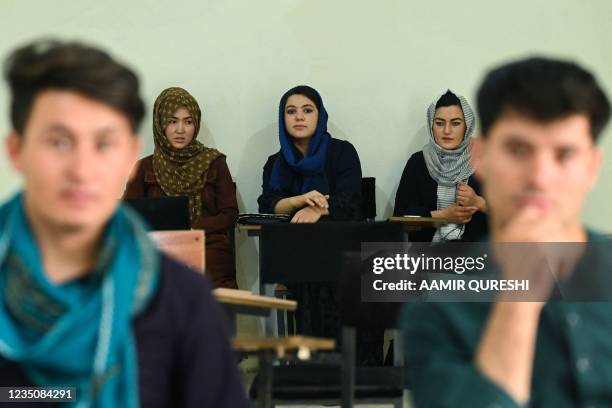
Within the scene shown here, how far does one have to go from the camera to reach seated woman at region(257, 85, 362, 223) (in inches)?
182

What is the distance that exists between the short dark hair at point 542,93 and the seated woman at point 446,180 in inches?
144

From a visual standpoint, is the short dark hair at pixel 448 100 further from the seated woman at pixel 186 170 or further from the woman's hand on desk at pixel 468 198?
the seated woman at pixel 186 170

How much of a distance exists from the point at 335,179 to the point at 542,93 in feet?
12.4

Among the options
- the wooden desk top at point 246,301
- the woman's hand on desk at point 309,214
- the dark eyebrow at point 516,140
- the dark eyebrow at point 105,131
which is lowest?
the wooden desk top at point 246,301

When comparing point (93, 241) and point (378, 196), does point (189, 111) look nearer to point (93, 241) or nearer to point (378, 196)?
point (378, 196)

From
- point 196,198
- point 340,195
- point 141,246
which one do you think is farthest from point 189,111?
point 141,246

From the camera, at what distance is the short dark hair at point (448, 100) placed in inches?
196

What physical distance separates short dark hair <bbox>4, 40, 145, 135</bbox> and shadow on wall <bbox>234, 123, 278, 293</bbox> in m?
4.19

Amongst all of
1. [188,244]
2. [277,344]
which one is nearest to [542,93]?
[277,344]

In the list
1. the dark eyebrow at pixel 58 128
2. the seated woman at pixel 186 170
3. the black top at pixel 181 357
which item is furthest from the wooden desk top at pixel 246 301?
the seated woman at pixel 186 170

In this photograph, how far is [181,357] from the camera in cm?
109

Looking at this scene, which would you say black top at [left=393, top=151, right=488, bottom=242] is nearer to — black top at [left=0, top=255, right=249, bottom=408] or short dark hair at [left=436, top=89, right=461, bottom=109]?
short dark hair at [left=436, top=89, right=461, bottom=109]

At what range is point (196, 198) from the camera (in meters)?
4.80

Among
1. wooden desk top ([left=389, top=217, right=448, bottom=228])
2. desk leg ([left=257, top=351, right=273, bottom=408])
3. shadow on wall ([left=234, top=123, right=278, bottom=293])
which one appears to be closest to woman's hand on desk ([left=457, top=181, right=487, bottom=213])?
wooden desk top ([left=389, top=217, right=448, bottom=228])
